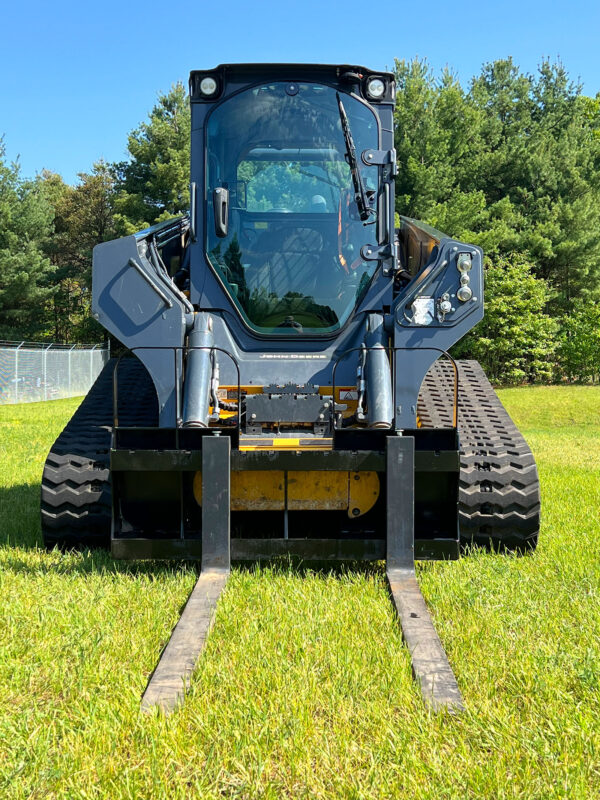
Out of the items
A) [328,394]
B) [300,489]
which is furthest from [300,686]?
[328,394]

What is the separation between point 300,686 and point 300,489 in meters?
1.71

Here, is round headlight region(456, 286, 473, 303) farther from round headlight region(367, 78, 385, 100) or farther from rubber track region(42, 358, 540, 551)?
round headlight region(367, 78, 385, 100)

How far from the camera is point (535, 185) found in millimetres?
35938

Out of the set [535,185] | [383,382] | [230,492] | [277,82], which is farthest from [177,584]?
[535,185]

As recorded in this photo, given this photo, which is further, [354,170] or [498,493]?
[354,170]

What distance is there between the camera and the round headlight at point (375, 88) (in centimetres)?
546

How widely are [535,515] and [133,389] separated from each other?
2.96 meters

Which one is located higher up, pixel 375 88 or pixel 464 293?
pixel 375 88

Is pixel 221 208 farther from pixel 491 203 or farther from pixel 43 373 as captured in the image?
pixel 491 203

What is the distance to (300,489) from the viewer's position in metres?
4.54

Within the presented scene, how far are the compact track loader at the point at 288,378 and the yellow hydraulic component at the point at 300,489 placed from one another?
0.01 meters

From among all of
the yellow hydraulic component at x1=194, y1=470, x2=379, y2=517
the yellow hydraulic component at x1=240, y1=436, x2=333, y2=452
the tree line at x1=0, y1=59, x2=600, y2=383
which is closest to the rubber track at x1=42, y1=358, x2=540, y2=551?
the yellow hydraulic component at x1=194, y1=470, x2=379, y2=517

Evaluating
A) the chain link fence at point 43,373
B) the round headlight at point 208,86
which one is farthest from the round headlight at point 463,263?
the chain link fence at point 43,373

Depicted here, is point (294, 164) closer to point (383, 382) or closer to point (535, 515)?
point (383, 382)
